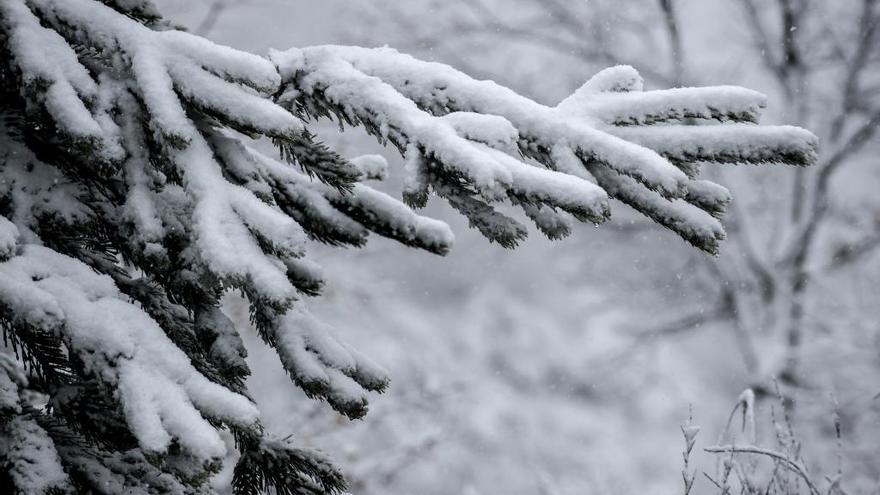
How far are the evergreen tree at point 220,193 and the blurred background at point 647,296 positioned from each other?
6.08m

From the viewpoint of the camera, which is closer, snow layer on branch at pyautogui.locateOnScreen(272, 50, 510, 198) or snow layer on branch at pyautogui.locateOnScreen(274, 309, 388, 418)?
snow layer on branch at pyautogui.locateOnScreen(272, 50, 510, 198)

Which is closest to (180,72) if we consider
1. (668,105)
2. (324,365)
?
(324,365)

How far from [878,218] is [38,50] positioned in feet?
42.1

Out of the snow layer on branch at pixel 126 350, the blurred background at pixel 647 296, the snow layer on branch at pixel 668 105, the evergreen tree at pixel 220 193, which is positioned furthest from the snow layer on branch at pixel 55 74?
the blurred background at pixel 647 296

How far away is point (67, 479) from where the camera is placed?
122cm

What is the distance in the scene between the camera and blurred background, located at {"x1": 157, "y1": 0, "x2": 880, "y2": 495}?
9.19 m

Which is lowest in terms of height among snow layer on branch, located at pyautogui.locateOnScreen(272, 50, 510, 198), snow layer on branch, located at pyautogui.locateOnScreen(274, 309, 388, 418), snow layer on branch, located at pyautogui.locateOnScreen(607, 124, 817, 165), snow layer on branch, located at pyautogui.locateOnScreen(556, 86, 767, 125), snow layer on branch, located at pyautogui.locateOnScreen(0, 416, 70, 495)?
snow layer on branch, located at pyautogui.locateOnScreen(0, 416, 70, 495)

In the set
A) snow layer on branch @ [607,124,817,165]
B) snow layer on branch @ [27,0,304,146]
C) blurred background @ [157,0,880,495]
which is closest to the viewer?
snow layer on branch @ [607,124,817,165]

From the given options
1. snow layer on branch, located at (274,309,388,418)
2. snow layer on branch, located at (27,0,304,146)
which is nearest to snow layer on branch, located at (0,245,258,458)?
snow layer on branch, located at (274,309,388,418)

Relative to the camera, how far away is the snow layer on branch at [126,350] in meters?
0.92

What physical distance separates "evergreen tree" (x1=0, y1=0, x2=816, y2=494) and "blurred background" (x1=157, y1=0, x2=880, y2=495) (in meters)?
6.08

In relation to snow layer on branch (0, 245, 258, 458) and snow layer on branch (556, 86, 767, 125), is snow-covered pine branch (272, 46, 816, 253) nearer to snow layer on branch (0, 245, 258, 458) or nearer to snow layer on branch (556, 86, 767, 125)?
snow layer on branch (556, 86, 767, 125)

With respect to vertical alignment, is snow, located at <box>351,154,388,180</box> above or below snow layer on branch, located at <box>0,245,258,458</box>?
above

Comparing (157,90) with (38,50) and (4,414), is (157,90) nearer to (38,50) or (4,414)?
(38,50)
